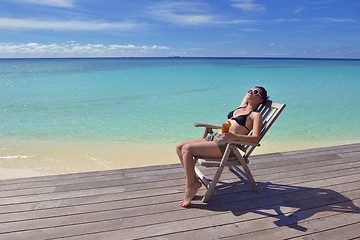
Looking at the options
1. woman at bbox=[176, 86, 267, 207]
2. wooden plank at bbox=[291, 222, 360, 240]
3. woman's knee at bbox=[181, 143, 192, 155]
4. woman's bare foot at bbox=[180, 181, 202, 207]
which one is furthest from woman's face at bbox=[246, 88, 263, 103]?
wooden plank at bbox=[291, 222, 360, 240]

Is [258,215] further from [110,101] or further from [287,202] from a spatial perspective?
[110,101]

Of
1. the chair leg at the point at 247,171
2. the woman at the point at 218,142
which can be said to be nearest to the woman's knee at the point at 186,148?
the woman at the point at 218,142

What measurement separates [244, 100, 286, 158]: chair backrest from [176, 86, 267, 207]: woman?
12cm

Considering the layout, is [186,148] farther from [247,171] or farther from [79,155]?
[79,155]

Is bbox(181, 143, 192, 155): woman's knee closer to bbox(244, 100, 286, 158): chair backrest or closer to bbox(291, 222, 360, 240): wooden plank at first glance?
bbox(244, 100, 286, 158): chair backrest

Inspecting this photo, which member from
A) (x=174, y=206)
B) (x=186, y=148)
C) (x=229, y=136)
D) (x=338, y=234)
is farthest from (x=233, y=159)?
(x=338, y=234)

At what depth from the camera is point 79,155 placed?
6.52 metres

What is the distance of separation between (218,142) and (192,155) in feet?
0.93

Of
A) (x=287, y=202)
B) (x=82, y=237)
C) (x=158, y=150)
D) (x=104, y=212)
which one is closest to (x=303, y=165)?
(x=287, y=202)

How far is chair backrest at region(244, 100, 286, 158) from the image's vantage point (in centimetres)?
304

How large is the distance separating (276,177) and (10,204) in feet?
9.04

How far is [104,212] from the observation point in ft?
8.87

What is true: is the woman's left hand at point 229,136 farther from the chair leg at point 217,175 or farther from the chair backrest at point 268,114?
the chair backrest at point 268,114

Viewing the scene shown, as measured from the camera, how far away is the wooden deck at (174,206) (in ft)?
7.93
